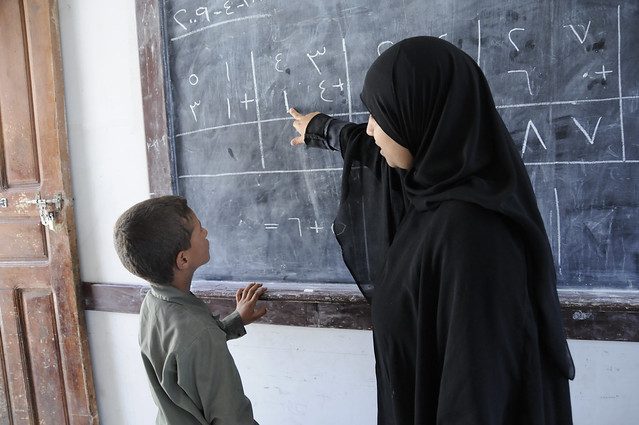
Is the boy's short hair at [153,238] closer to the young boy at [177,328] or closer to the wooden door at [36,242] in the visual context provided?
the young boy at [177,328]

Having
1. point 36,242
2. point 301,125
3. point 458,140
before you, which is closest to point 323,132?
point 301,125

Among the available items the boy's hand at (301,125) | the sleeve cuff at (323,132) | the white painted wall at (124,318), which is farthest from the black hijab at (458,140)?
the white painted wall at (124,318)

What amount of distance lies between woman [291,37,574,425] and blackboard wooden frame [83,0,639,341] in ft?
1.66

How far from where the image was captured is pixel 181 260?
3.87 feet

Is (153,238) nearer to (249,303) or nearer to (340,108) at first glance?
(249,303)

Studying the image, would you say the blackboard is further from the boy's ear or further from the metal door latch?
the metal door latch

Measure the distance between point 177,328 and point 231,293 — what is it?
0.58 metres

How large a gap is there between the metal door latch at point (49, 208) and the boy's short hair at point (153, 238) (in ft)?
3.20

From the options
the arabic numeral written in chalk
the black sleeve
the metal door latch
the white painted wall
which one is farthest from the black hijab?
the metal door latch

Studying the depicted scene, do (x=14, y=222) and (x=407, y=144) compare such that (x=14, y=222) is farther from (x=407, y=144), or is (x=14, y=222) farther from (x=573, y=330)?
(x=573, y=330)

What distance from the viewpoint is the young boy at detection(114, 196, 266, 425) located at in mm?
1099

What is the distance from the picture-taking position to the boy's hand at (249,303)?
4.73 ft

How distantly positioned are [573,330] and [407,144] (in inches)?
35.6

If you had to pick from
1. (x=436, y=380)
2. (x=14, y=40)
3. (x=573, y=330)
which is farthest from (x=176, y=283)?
(x=14, y=40)
